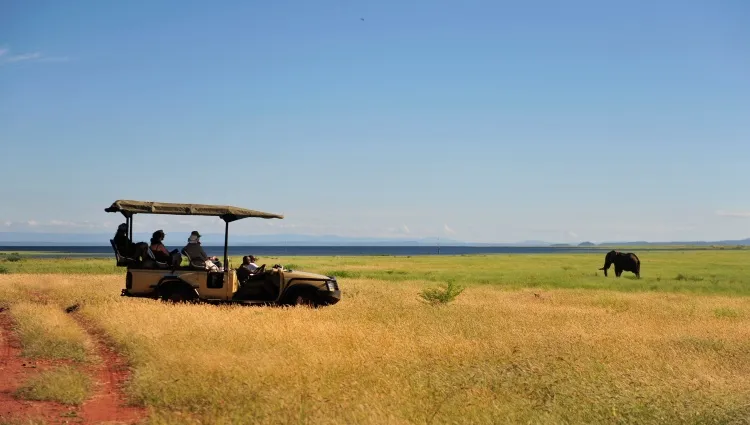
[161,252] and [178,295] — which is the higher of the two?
[161,252]

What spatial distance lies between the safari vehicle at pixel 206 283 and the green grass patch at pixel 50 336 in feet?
6.86

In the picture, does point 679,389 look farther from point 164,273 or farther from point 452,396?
point 164,273

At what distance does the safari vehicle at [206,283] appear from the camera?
59.7ft

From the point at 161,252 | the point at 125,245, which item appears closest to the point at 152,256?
the point at 161,252

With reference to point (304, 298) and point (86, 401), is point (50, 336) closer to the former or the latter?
point (86, 401)

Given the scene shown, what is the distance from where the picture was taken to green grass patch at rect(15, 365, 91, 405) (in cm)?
895

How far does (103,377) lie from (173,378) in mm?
1586

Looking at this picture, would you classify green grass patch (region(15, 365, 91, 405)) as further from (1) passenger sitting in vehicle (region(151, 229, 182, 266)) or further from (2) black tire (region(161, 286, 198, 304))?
(1) passenger sitting in vehicle (region(151, 229, 182, 266))

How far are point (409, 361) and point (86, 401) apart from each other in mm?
4850

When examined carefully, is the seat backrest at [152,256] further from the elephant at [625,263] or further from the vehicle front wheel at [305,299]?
the elephant at [625,263]

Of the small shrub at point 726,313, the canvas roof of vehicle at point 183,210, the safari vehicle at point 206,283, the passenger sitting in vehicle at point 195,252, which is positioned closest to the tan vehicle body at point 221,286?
the safari vehicle at point 206,283

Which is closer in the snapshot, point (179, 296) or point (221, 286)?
point (179, 296)

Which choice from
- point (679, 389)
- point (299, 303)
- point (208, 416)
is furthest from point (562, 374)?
point (299, 303)

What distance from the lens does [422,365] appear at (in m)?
11.1
